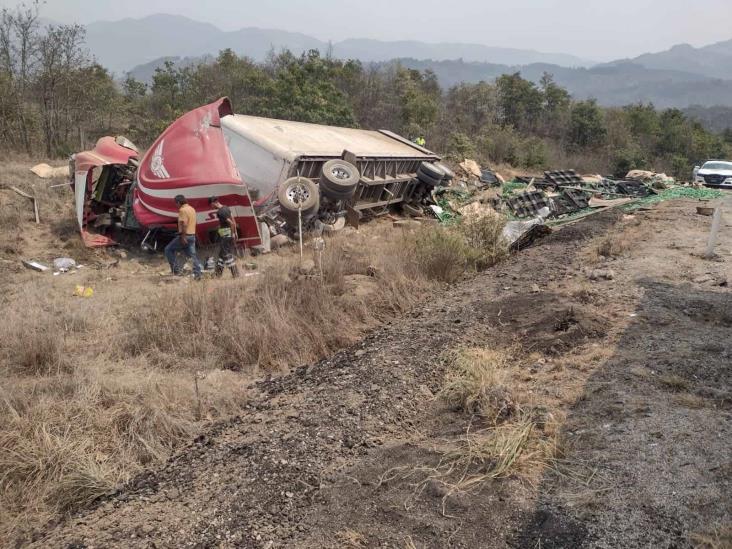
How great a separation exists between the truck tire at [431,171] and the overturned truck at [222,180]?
9.03 ft

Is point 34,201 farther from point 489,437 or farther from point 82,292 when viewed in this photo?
point 489,437

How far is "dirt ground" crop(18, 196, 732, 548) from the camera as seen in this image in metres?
2.68

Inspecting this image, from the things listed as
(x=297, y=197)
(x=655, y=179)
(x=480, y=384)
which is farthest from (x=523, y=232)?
(x=655, y=179)

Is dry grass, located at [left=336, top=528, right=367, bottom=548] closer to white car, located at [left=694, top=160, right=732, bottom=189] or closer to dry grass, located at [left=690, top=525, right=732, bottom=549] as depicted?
dry grass, located at [left=690, top=525, right=732, bottom=549]

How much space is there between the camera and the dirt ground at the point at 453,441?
8.80 feet

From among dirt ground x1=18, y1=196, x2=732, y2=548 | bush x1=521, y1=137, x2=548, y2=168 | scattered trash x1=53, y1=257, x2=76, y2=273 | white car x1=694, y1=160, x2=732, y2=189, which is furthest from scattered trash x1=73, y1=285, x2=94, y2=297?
bush x1=521, y1=137, x2=548, y2=168

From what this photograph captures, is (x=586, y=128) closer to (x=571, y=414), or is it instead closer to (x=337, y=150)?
(x=337, y=150)

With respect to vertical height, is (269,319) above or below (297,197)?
below

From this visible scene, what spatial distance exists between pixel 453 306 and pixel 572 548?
4.03 m

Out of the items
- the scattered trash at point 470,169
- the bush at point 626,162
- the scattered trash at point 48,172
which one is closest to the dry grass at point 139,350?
the scattered trash at point 48,172

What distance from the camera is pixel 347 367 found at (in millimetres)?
4812

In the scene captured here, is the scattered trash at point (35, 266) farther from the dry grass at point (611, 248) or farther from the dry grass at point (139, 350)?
the dry grass at point (611, 248)

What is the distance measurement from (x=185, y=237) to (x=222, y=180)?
47.2 inches

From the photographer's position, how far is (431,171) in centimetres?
1390
